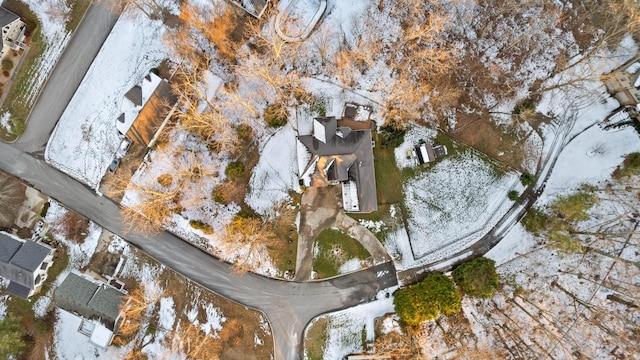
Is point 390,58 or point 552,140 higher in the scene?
point 390,58

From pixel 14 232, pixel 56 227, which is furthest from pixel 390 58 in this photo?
pixel 14 232

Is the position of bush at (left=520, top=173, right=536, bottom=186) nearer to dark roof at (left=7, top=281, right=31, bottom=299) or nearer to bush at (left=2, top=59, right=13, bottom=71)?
dark roof at (left=7, top=281, right=31, bottom=299)

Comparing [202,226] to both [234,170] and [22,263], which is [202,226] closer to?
[234,170]

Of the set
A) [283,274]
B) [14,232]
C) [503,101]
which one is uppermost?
[503,101]

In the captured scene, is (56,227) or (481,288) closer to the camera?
(481,288)

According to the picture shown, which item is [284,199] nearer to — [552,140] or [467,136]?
[467,136]
